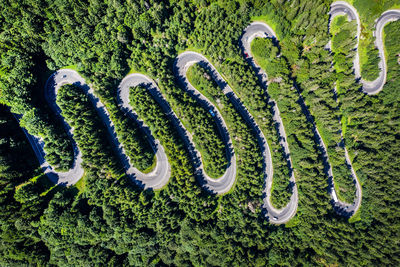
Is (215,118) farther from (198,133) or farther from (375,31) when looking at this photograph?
(375,31)

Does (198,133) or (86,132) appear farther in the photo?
(198,133)

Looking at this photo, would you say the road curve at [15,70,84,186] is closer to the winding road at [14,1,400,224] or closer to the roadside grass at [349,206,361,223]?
the winding road at [14,1,400,224]

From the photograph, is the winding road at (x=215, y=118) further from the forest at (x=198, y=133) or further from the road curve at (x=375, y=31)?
the forest at (x=198, y=133)

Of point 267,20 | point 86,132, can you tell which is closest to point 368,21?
point 267,20

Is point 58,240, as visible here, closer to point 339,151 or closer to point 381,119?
point 339,151

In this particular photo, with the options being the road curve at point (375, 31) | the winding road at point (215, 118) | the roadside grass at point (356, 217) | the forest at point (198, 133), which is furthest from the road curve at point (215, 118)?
the road curve at point (375, 31)
